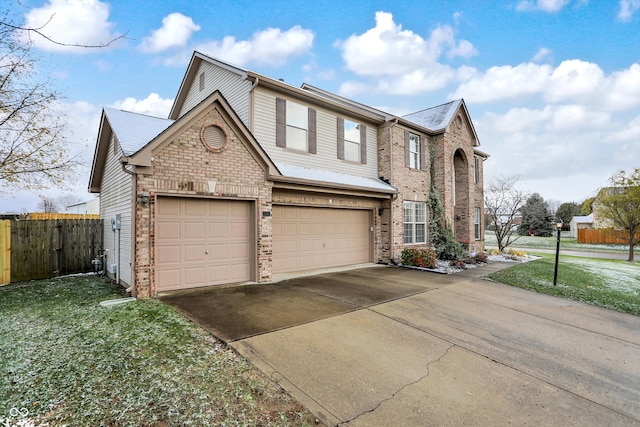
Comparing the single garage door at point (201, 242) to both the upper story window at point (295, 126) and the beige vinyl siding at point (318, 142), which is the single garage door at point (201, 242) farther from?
the upper story window at point (295, 126)

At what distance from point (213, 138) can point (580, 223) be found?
51.8 metres

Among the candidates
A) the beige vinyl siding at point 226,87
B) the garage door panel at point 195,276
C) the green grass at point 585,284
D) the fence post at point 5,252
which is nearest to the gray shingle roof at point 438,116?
the green grass at point 585,284

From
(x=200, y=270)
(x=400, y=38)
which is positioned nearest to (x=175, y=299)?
(x=200, y=270)

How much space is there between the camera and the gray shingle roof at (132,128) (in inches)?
270

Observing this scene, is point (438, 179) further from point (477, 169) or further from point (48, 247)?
point (48, 247)

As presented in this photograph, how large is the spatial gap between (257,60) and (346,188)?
11772 millimetres

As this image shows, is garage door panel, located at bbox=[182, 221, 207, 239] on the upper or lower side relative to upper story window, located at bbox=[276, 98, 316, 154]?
lower

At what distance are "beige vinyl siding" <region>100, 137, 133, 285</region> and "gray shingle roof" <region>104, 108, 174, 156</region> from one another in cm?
62

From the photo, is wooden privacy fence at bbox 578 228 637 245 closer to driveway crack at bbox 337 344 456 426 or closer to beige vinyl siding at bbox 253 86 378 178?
beige vinyl siding at bbox 253 86 378 178

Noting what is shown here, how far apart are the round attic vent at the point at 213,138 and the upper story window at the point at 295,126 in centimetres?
258

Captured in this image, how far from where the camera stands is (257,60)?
1759 cm

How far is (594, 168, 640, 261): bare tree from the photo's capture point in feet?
65.6

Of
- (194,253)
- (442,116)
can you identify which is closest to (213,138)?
(194,253)

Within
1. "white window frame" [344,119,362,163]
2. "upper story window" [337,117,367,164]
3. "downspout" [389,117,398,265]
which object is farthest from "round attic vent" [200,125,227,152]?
"downspout" [389,117,398,265]
